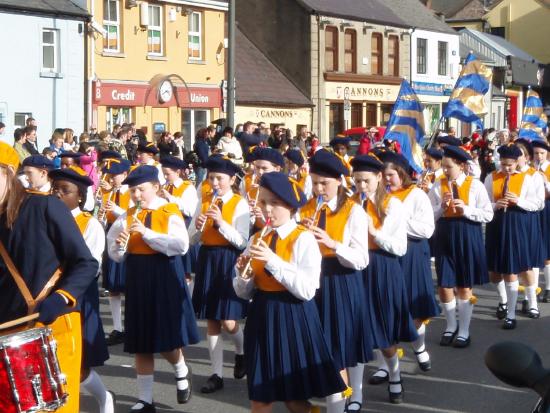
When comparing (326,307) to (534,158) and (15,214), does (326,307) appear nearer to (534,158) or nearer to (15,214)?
(15,214)

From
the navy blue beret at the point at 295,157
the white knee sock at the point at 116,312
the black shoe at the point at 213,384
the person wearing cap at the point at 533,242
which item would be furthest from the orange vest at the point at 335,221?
the navy blue beret at the point at 295,157

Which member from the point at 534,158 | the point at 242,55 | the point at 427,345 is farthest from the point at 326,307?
the point at 242,55

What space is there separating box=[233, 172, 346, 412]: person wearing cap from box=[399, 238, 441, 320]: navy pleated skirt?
2870 millimetres

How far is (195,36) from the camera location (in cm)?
3384

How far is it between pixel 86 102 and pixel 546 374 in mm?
26473

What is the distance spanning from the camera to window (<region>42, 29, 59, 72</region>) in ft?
90.1

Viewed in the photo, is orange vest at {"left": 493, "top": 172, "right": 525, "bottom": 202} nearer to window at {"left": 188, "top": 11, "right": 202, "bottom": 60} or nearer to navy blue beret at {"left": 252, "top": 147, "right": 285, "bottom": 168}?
navy blue beret at {"left": 252, "top": 147, "right": 285, "bottom": 168}

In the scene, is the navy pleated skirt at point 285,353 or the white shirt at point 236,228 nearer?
the navy pleated skirt at point 285,353

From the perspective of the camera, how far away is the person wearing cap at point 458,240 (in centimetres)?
998

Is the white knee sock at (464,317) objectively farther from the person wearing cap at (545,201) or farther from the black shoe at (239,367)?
the person wearing cap at (545,201)

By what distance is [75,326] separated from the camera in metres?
4.89

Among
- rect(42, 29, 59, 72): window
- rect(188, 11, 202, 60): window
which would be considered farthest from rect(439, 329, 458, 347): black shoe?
rect(188, 11, 202, 60): window

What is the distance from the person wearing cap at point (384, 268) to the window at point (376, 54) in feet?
127

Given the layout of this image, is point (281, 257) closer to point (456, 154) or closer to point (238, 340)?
point (238, 340)
